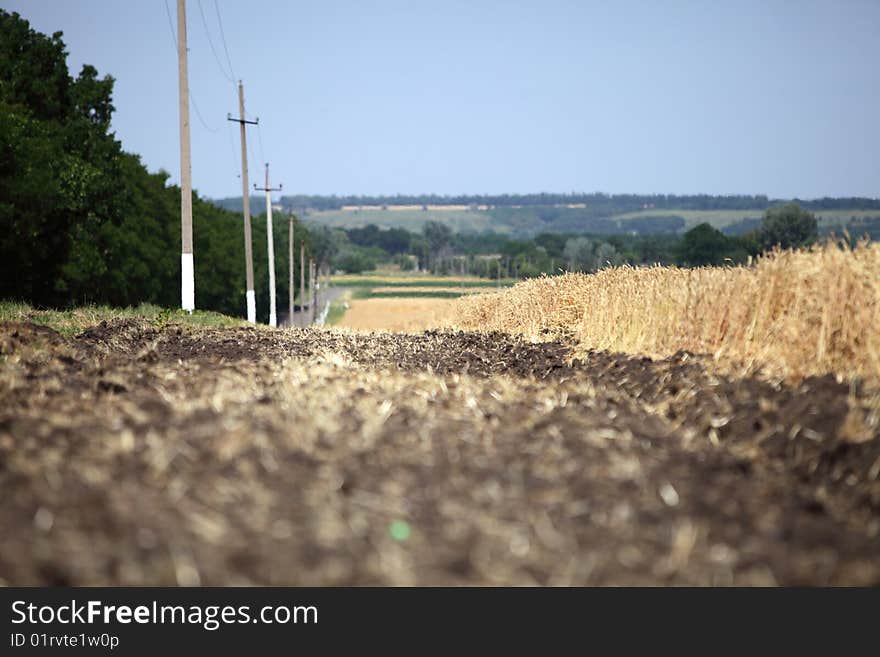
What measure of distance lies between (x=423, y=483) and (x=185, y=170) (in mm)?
20542

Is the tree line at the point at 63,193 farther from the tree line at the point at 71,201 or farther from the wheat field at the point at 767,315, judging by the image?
the wheat field at the point at 767,315

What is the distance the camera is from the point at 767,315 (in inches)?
354

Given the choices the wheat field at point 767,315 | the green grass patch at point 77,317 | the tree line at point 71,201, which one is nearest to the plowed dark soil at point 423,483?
the wheat field at point 767,315

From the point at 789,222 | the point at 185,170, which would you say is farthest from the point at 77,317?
the point at 789,222

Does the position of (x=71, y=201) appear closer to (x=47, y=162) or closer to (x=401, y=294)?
(x=47, y=162)

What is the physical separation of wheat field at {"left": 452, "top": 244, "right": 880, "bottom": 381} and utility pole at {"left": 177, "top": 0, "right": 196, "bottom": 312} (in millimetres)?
12721

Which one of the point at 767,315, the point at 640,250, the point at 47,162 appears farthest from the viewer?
the point at 640,250

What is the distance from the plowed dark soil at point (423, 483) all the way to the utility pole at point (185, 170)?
52.0 feet

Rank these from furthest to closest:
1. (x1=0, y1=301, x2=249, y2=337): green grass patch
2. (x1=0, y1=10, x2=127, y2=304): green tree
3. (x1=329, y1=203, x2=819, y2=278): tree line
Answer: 1. (x1=329, y1=203, x2=819, y2=278): tree line
2. (x1=0, y1=10, x2=127, y2=304): green tree
3. (x1=0, y1=301, x2=249, y2=337): green grass patch

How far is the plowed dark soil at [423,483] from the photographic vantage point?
3.83 meters

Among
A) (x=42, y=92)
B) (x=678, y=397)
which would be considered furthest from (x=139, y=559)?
(x=42, y=92)

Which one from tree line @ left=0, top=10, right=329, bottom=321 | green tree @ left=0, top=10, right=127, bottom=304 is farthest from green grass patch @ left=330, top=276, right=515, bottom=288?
green tree @ left=0, top=10, right=127, bottom=304

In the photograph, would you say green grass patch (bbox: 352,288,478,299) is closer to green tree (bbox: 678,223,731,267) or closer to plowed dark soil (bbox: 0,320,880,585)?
green tree (bbox: 678,223,731,267)

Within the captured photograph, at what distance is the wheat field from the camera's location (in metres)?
7.87
